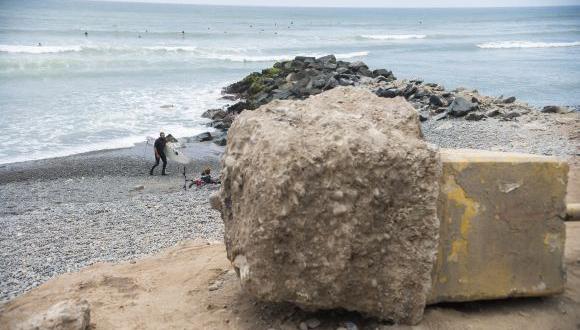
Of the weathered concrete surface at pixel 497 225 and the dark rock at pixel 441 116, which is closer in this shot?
the weathered concrete surface at pixel 497 225

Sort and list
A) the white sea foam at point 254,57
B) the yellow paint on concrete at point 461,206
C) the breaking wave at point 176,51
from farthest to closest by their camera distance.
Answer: the white sea foam at point 254,57 < the breaking wave at point 176,51 < the yellow paint on concrete at point 461,206

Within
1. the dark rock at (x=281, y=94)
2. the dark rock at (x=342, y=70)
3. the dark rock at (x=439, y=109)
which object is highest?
the dark rock at (x=342, y=70)

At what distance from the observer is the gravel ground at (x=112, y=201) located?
29.5 ft

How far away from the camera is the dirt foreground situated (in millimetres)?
4426

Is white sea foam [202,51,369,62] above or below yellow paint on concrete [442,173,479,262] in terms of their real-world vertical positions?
below

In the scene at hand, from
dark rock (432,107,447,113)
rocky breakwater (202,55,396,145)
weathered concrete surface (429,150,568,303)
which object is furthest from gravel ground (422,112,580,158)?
weathered concrete surface (429,150,568,303)

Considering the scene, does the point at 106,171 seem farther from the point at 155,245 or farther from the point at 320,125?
the point at 320,125

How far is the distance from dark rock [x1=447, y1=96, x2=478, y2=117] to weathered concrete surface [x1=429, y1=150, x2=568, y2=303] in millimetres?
14941

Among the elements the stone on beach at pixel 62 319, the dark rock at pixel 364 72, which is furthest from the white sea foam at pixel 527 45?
the stone on beach at pixel 62 319

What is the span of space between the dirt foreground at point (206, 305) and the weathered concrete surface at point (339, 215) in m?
0.39

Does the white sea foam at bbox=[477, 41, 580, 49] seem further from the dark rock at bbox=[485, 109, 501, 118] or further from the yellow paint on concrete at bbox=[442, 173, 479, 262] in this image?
the yellow paint on concrete at bbox=[442, 173, 479, 262]

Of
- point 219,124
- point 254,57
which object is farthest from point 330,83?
point 254,57

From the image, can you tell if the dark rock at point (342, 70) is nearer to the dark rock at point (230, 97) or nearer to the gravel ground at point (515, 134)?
→ the dark rock at point (230, 97)

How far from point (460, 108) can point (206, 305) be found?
623 inches
